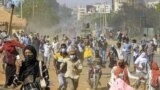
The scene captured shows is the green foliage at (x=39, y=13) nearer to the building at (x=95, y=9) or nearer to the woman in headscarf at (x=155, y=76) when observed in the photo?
the building at (x=95, y=9)

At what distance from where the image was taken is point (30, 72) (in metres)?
8.05

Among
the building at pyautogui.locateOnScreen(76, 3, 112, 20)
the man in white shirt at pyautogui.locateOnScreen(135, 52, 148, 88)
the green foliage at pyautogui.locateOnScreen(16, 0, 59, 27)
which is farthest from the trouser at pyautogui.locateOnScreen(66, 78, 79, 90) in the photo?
the green foliage at pyautogui.locateOnScreen(16, 0, 59, 27)

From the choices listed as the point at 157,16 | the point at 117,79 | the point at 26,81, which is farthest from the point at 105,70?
the point at 157,16

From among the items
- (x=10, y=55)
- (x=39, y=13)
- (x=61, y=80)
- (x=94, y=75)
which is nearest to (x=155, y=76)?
(x=61, y=80)

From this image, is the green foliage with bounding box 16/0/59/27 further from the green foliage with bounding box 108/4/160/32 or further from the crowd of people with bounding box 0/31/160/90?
the crowd of people with bounding box 0/31/160/90

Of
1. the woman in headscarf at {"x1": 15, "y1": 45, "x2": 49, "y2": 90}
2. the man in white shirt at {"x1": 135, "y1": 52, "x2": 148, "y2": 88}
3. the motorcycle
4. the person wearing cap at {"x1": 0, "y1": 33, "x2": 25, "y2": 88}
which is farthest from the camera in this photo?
the motorcycle

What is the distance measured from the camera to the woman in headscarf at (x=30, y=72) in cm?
795

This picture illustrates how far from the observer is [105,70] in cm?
2362

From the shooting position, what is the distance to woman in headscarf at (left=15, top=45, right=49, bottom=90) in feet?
26.1

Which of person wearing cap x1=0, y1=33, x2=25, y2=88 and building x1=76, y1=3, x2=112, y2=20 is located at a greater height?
building x1=76, y1=3, x2=112, y2=20

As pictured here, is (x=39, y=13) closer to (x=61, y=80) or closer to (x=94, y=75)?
(x=94, y=75)

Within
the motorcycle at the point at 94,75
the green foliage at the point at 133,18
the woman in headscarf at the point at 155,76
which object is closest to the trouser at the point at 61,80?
the motorcycle at the point at 94,75

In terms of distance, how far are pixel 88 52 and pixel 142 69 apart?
235 inches

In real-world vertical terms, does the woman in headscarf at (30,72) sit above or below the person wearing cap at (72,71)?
above
